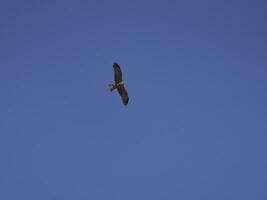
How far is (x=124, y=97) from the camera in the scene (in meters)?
13.4

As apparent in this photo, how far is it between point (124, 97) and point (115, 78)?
0.38m

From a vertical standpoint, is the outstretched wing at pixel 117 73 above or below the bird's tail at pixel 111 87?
above

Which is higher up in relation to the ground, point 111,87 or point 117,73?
point 117,73

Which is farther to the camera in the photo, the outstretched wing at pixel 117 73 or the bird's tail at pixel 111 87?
the bird's tail at pixel 111 87

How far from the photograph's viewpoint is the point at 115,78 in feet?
43.4

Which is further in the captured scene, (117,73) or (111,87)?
(111,87)

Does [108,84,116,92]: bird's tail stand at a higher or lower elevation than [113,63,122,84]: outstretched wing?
lower

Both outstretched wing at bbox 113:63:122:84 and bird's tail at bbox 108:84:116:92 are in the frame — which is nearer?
outstretched wing at bbox 113:63:122:84
